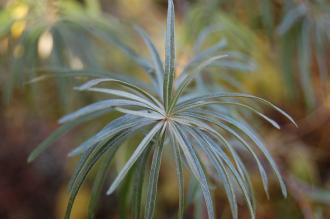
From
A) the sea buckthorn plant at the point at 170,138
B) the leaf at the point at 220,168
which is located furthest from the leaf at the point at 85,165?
the leaf at the point at 220,168

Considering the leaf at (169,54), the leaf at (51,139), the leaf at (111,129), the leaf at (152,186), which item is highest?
the leaf at (169,54)

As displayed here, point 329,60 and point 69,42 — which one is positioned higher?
point 329,60

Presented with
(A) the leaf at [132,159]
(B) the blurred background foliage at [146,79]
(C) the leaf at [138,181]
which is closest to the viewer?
(A) the leaf at [132,159]

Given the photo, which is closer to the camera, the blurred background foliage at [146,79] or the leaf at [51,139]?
the leaf at [51,139]

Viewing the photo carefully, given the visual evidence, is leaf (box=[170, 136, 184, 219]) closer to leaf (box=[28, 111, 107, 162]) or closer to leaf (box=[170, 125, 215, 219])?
leaf (box=[170, 125, 215, 219])

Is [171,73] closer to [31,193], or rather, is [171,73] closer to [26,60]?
[26,60]

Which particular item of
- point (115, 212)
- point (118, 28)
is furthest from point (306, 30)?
point (115, 212)

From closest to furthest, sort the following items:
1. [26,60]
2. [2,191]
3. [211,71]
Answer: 1. [26,60]
2. [211,71]
3. [2,191]

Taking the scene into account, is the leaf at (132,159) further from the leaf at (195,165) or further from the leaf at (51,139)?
the leaf at (51,139)
